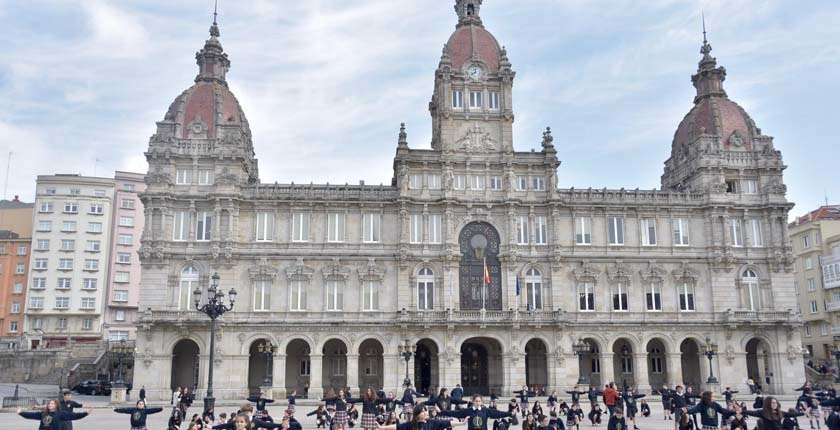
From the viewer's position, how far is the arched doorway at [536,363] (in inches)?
2210

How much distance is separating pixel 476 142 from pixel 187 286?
25.1m

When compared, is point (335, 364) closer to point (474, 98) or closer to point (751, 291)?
point (474, 98)

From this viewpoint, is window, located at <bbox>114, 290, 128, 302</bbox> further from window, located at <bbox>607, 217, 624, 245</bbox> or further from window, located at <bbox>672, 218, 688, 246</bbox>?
window, located at <bbox>672, 218, 688, 246</bbox>

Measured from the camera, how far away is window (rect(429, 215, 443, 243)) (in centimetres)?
5578

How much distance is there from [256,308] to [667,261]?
1281 inches

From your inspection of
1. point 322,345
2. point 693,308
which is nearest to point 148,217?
point 322,345

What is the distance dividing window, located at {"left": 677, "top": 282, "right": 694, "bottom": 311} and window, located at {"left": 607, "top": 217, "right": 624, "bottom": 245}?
5.81 meters

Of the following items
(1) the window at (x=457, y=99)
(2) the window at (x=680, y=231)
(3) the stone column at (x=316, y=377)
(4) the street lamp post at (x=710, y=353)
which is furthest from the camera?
(1) the window at (x=457, y=99)

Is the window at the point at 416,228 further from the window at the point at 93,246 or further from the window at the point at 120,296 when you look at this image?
the window at the point at 93,246

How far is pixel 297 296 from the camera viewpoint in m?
54.0

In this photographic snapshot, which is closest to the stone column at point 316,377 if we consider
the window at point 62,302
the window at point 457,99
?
the window at point 457,99

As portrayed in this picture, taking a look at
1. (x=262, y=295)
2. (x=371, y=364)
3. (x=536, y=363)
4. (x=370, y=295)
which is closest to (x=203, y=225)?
(x=262, y=295)

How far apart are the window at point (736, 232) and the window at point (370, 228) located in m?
28.8

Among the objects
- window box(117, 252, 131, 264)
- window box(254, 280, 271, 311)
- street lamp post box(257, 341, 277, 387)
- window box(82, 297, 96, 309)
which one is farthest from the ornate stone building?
window box(117, 252, 131, 264)
